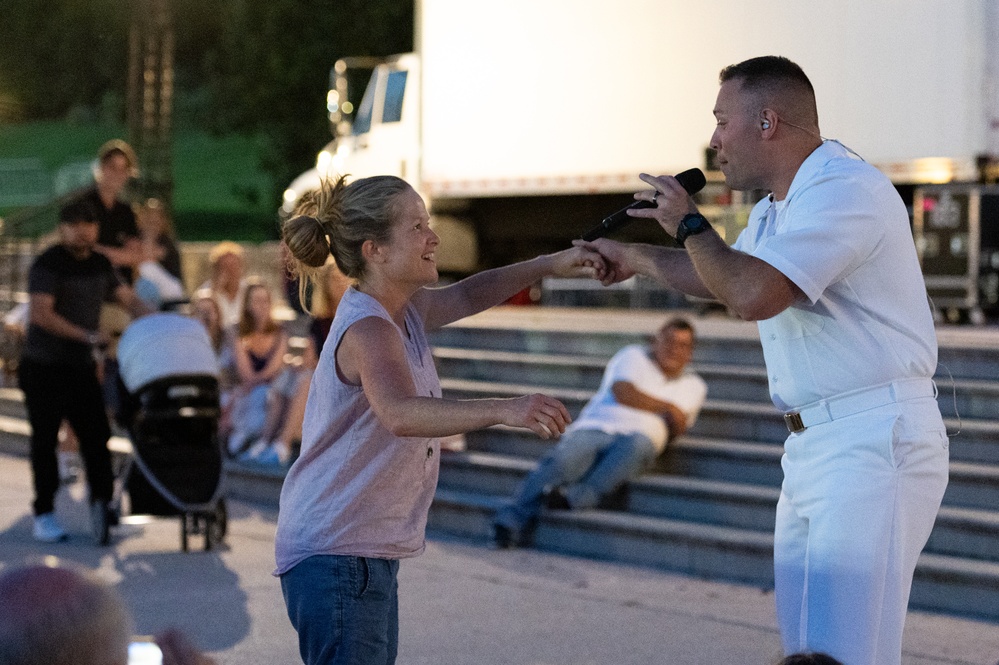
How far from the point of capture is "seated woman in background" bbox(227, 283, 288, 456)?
1068 centimetres

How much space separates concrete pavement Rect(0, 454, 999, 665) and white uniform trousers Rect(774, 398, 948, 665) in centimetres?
261

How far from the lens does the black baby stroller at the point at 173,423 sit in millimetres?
8320

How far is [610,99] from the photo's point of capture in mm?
14609

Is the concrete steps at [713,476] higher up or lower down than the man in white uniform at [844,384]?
lower down

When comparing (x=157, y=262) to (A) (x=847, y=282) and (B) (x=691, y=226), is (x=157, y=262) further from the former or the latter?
(A) (x=847, y=282)

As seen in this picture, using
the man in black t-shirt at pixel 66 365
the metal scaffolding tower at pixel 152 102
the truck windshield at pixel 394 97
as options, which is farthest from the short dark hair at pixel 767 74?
the metal scaffolding tower at pixel 152 102

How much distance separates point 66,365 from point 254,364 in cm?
228

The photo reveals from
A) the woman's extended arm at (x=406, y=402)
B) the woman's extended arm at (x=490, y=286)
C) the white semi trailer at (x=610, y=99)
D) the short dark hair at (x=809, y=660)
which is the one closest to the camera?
the short dark hair at (x=809, y=660)

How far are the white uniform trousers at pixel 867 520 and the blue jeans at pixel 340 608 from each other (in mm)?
1007

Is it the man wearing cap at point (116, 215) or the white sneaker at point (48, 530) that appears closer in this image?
the white sneaker at point (48, 530)

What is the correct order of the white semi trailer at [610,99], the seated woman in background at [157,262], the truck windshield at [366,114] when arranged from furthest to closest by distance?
the truck windshield at [366,114] < the white semi trailer at [610,99] < the seated woman in background at [157,262]

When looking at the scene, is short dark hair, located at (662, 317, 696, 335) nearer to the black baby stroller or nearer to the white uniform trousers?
the black baby stroller

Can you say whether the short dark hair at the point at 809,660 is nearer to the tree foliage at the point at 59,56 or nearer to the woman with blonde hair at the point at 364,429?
the woman with blonde hair at the point at 364,429

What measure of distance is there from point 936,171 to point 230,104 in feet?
91.0
